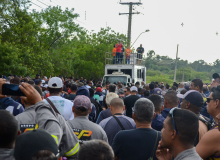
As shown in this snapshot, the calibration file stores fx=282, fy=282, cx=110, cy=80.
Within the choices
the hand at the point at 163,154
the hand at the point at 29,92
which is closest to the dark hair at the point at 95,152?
the hand at the point at 29,92

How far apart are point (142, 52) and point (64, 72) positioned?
382 inches

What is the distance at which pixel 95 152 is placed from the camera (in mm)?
1908

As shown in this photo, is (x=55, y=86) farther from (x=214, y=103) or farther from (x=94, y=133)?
(x=214, y=103)

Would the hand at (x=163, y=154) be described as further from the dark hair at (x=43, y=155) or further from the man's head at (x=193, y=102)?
the man's head at (x=193, y=102)

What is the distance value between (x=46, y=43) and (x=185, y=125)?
2624 cm

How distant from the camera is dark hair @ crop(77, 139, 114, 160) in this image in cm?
190

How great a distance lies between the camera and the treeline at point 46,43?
65.1 ft

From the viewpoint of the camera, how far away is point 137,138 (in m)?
3.61

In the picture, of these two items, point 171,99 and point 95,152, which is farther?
point 171,99

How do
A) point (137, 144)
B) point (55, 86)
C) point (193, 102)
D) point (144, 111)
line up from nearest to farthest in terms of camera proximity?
point (137, 144) → point (144, 111) → point (193, 102) → point (55, 86)

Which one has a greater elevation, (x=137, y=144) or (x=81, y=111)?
(x=81, y=111)

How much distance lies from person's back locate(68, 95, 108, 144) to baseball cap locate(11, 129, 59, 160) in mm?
1945

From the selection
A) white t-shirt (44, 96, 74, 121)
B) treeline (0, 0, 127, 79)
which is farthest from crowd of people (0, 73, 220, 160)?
treeline (0, 0, 127, 79)

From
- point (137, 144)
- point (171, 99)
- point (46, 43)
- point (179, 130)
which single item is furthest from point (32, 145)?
point (46, 43)
